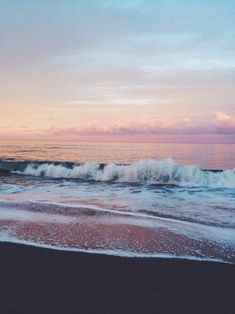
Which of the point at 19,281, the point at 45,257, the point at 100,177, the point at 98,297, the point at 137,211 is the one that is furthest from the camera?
the point at 100,177

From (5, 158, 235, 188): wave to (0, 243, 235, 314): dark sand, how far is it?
13.3 metres

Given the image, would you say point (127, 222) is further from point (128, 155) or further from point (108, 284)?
point (128, 155)

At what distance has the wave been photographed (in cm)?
2000

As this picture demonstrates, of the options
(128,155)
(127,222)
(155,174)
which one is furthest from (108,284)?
(128,155)

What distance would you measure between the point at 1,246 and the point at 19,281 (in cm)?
182

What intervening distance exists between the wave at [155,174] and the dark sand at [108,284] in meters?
13.3

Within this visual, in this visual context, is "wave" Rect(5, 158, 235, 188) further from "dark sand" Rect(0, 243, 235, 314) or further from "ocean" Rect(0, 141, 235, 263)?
"dark sand" Rect(0, 243, 235, 314)

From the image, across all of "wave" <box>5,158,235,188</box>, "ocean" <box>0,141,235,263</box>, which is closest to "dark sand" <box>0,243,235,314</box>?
"ocean" <box>0,141,235,263</box>

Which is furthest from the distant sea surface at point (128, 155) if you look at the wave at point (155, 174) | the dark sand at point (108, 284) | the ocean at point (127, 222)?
the dark sand at point (108, 284)

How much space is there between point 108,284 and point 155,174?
649 inches

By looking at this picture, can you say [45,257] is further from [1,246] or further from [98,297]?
[98,297]

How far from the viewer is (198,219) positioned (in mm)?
9516

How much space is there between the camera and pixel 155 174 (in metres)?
21.4

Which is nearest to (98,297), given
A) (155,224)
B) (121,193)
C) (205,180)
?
(155,224)
